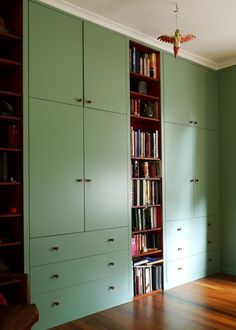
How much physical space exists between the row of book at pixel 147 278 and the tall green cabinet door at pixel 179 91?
1.65 m

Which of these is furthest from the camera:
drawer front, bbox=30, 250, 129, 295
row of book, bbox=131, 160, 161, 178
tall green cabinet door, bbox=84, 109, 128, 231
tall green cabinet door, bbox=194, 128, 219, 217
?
tall green cabinet door, bbox=194, 128, 219, 217

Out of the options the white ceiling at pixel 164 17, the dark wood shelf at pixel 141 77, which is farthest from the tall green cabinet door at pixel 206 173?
the white ceiling at pixel 164 17

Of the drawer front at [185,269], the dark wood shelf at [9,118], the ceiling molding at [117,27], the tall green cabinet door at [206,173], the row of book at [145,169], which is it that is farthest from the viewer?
the tall green cabinet door at [206,173]

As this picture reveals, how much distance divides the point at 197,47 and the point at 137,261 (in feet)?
8.42

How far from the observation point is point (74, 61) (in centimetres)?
303

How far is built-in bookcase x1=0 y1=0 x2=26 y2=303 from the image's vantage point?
2609mm

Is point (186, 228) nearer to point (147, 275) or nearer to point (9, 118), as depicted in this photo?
point (147, 275)

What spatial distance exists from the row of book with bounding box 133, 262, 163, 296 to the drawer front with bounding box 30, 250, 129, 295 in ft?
0.72

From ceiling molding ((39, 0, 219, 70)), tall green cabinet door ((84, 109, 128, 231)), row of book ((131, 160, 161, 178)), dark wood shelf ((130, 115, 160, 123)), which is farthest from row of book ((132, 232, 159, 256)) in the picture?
ceiling molding ((39, 0, 219, 70))

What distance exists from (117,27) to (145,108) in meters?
0.91

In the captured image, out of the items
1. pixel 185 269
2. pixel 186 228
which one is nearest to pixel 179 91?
pixel 186 228

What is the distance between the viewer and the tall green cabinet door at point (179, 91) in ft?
12.7

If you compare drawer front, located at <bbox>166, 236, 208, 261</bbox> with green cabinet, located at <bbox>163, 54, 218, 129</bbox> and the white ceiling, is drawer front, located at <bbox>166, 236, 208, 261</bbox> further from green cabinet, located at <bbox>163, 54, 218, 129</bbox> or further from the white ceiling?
the white ceiling

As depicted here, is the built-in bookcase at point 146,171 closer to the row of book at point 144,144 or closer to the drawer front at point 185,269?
the row of book at point 144,144
